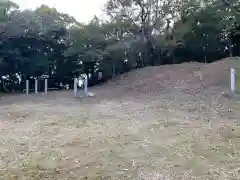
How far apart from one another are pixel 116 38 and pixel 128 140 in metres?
12.4

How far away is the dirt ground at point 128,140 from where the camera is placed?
428 centimetres

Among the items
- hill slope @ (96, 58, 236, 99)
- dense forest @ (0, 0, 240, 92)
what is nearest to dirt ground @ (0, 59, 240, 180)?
hill slope @ (96, 58, 236, 99)

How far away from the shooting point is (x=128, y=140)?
5.70 m

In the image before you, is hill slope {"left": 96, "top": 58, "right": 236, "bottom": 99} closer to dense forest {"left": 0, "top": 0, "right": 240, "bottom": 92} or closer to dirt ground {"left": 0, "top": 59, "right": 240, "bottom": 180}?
dirt ground {"left": 0, "top": 59, "right": 240, "bottom": 180}

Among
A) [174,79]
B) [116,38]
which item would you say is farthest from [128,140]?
[116,38]

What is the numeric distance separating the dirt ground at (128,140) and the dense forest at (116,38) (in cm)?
706

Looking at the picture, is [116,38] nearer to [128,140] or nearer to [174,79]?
[174,79]

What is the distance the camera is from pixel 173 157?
4766mm

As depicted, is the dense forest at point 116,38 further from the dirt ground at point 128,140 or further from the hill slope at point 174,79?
the dirt ground at point 128,140

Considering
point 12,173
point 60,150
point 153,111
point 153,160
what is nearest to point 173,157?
point 153,160

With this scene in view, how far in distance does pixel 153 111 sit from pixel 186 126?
2095 millimetres

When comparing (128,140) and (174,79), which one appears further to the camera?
(174,79)

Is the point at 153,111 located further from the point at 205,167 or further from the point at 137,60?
the point at 137,60

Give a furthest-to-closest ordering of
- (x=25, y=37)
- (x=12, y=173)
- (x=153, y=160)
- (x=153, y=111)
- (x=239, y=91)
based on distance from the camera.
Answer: (x=25, y=37) < (x=239, y=91) < (x=153, y=111) < (x=153, y=160) < (x=12, y=173)
